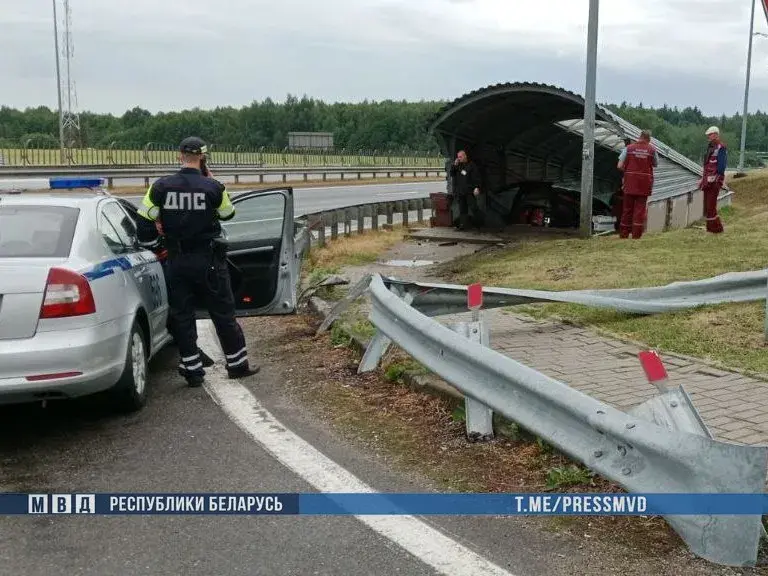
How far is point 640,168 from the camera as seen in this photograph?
44.2 feet

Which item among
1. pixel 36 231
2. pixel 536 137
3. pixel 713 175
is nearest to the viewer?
pixel 36 231

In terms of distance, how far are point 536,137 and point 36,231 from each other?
16.1 m

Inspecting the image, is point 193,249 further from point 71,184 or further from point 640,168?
point 640,168

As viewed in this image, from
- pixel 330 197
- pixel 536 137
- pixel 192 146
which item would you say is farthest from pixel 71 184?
pixel 330 197

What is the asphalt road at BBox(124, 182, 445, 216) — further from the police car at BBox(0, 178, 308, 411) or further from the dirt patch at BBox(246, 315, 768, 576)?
the dirt patch at BBox(246, 315, 768, 576)

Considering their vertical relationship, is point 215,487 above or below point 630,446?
below

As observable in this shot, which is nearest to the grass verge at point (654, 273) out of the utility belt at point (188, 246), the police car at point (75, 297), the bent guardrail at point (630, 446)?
the bent guardrail at point (630, 446)

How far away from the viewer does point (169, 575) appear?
10.9ft

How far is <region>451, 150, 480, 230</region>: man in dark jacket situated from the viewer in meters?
16.8

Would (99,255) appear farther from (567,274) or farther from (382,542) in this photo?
(567,274)

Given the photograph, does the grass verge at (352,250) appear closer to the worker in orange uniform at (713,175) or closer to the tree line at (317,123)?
the worker in orange uniform at (713,175)

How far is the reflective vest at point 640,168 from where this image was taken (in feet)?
43.9

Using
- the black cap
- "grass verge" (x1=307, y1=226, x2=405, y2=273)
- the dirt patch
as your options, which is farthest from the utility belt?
"grass verge" (x1=307, y1=226, x2=405, y2=273)

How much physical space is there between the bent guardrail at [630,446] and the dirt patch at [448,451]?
5.4 inches
